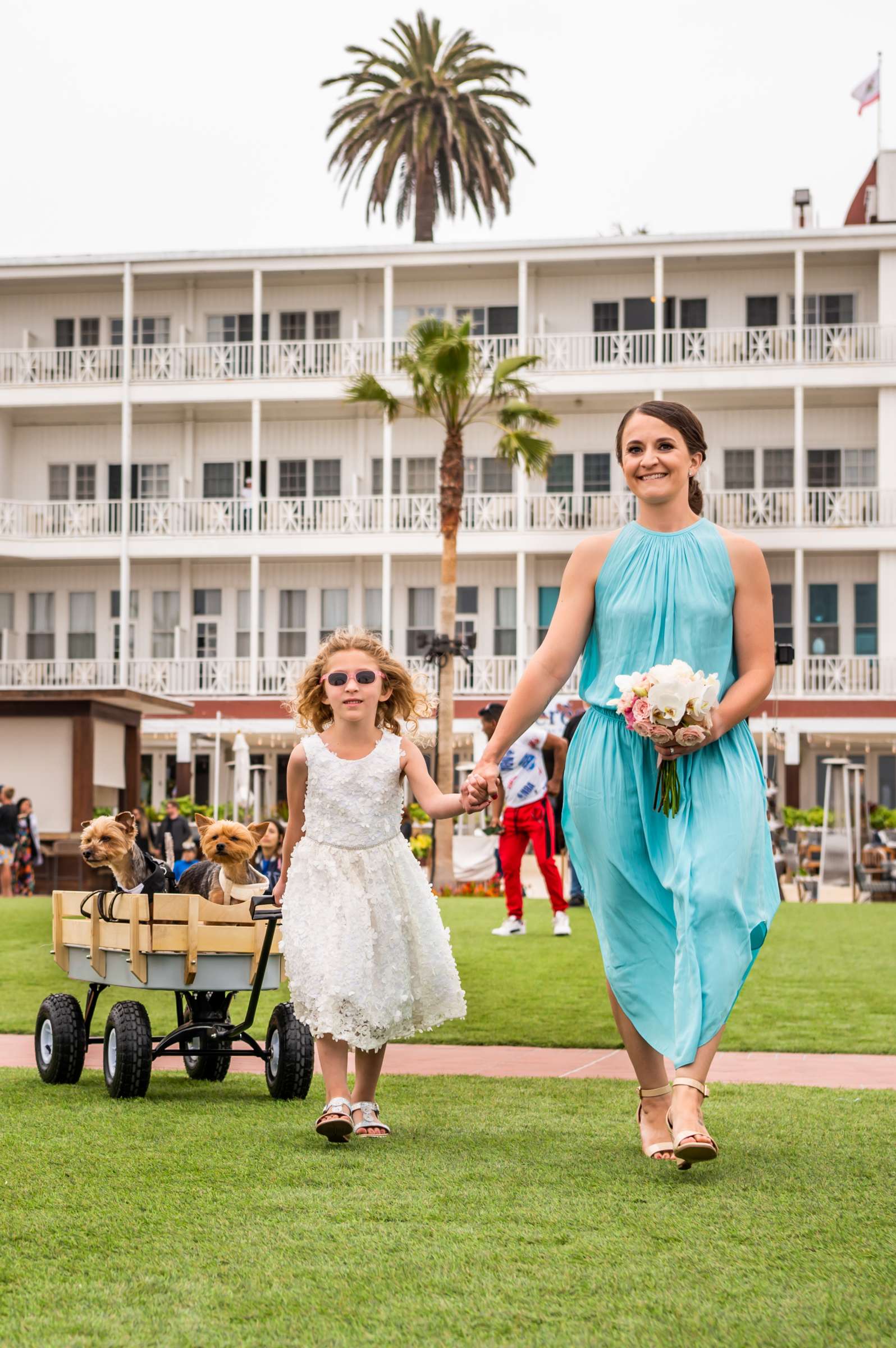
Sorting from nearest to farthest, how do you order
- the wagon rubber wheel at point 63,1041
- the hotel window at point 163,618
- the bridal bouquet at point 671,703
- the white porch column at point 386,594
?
the bridal bouquet at point 671,703
the wagon rubber wheel at point 63,1041
the white porch column at point 386,594
the hotel window at point 163,618

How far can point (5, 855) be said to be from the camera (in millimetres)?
22016

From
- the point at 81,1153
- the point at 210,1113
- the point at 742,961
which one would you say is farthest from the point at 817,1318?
the point at 210,1113

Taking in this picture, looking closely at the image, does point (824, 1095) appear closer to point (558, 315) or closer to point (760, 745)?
point (760, 745)

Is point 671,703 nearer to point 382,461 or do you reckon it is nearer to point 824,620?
point 824,620

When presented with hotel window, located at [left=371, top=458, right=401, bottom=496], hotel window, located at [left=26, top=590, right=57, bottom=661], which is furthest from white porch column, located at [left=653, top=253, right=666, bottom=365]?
hotel window, located at [left=26, top=590, right=57, bottom=661]

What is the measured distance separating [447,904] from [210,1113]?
12.2 metres

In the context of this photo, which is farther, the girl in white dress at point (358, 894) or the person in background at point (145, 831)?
the person in background at point (145, 831)

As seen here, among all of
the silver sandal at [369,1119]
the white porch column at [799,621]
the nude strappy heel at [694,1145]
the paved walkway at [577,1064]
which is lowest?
the paved walkway at [577,1064]

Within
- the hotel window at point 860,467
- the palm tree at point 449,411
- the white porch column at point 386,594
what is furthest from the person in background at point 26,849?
the hotel window at point 860,467

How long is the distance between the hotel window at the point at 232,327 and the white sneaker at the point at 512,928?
26834mm

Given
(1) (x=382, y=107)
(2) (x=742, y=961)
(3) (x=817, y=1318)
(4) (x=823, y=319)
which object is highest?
(1) (x=382, y=107)

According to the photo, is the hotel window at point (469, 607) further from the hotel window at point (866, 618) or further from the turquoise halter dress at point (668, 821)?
the turquoise halter dress at point (668, 821)

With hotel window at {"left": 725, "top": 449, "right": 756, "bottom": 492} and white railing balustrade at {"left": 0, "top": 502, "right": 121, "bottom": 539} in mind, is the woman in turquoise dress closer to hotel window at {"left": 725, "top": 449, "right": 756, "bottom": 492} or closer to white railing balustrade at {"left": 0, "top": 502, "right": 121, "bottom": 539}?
hotel window at {"left": 725, "top": 449, "right": 756, "bottom": 492}

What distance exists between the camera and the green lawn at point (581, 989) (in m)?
8.12
